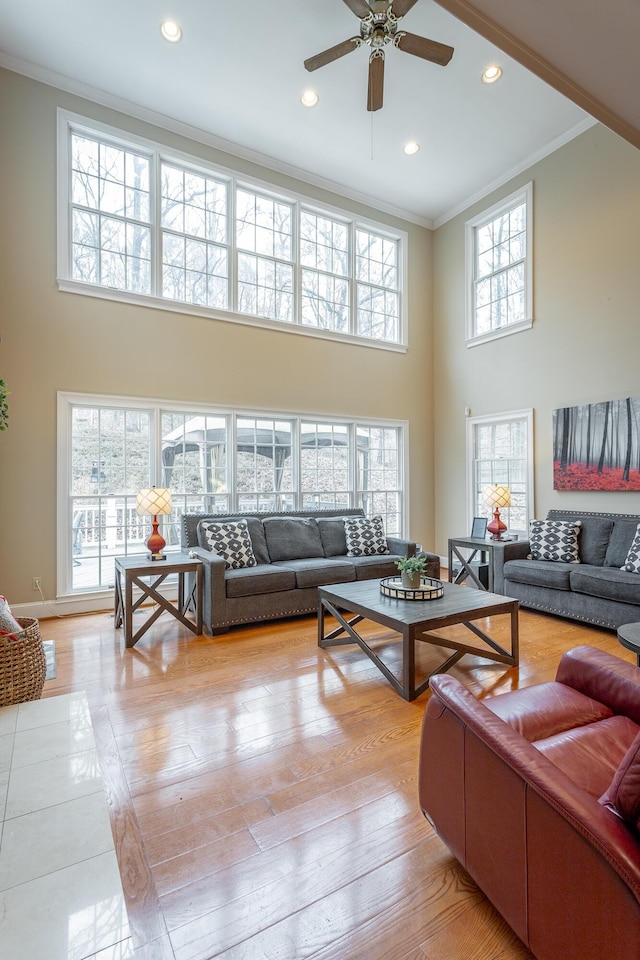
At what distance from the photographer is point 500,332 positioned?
6.16 metres

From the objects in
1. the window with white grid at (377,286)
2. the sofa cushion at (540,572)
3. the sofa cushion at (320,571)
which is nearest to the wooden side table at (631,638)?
the sofa cushion at (540,572)

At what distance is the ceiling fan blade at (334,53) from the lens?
3678mm

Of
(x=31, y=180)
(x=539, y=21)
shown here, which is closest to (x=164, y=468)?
(x=31, y=180)

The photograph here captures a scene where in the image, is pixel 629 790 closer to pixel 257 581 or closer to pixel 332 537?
pixel 257 581

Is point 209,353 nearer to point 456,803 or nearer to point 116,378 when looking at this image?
point 116,378

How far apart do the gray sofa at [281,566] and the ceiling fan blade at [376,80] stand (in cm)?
398

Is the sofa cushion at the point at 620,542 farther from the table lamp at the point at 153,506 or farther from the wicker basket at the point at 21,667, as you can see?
the wicker basket at the point at 21,667

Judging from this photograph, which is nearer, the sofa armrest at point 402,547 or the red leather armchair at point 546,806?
the red leather armchair at point 546,806

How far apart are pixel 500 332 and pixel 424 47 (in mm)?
3294

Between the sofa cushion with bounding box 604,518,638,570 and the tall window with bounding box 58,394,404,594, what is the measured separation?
298 cm

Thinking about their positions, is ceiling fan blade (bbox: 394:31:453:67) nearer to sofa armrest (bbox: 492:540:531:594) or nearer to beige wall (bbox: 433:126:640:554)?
beige wall (bbox: 433:126:640:554)

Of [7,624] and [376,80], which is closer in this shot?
[7,624]

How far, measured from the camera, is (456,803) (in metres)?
1.47

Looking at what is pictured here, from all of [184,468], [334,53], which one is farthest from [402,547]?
[334,53]
